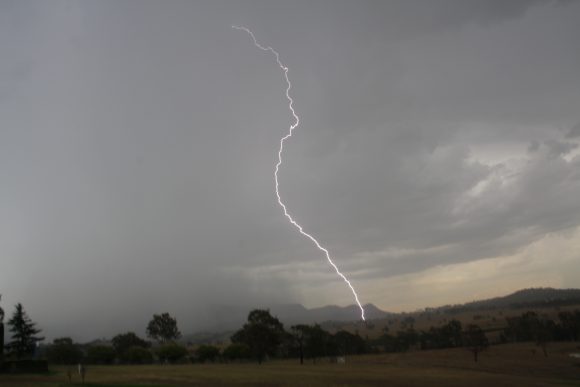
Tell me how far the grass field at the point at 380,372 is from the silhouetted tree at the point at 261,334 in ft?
17.7

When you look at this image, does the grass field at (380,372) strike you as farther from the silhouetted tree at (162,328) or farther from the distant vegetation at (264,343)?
the silhouetted tree at (162,328)

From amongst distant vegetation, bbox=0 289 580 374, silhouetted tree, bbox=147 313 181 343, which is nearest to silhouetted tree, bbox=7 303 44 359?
distant vegetation, bbox=0 289 580 374

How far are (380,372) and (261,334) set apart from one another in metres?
33.3

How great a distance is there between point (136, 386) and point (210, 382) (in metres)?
7.27

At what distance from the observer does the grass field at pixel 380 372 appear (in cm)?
4466

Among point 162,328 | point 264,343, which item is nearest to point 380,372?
point 264,343

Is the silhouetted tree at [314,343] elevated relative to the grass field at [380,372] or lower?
elevated

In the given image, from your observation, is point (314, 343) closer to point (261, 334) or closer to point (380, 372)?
point (261, 334)

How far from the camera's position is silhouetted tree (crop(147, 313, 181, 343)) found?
11850cm

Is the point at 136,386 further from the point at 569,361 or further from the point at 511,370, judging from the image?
the point at 569,361

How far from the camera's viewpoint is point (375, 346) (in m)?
123

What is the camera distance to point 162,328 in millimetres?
119188

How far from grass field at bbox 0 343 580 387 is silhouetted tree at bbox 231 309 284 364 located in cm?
541

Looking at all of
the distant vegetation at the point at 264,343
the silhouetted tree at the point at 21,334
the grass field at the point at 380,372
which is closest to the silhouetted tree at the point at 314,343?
the distant vegetation at the point at 264,343
